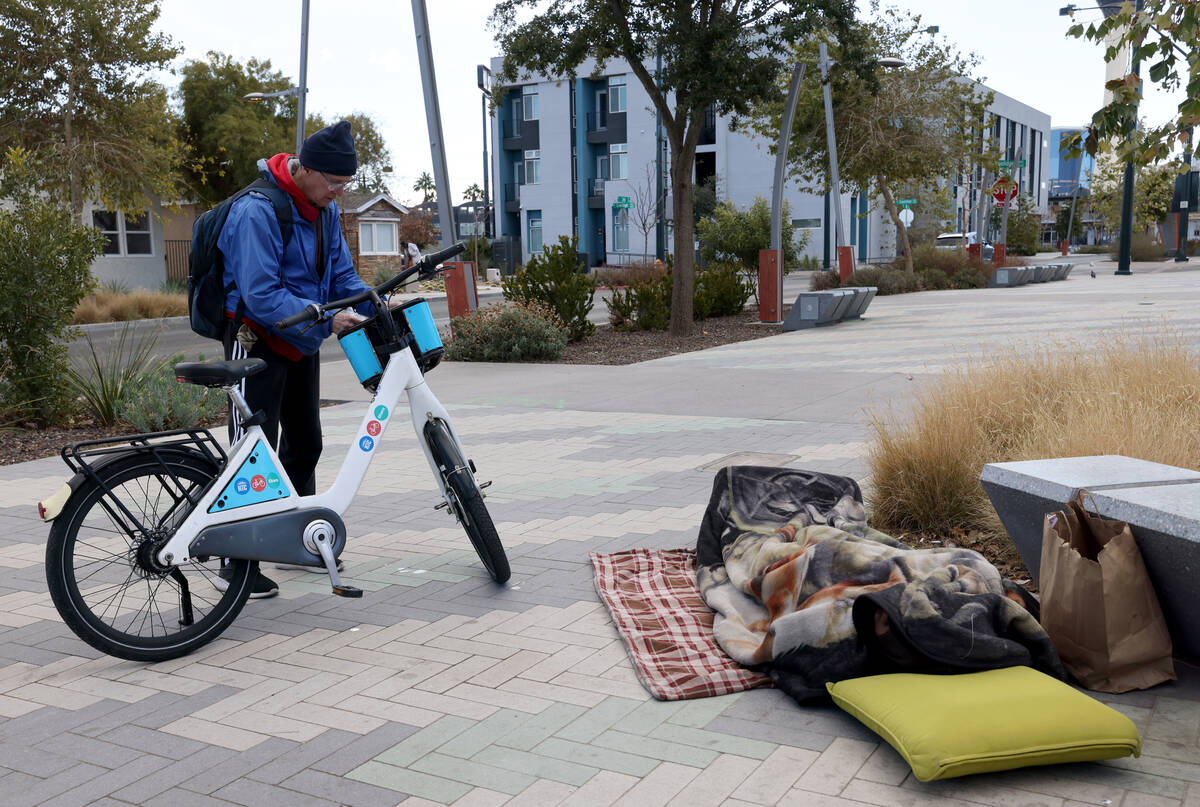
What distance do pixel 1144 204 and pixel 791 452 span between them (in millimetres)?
68003

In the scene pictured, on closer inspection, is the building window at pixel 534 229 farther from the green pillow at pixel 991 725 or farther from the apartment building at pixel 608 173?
the green pillow at pixel 991 725

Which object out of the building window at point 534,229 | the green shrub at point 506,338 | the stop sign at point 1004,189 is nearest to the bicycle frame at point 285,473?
the green shrub at point 506,338

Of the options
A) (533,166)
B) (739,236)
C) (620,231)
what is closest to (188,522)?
(739,236)

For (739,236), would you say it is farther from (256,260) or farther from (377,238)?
(256,260)

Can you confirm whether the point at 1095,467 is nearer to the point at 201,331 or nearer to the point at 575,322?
the point at 201,331

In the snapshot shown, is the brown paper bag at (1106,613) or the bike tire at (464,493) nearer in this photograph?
the brown paper bag at (1106,613)

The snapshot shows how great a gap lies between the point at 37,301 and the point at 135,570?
249 inches

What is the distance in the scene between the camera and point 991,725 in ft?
10.4

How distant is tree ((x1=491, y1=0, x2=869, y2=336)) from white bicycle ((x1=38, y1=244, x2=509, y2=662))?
13.0 meters

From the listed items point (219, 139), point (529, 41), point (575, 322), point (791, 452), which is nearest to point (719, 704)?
point (791, 452)

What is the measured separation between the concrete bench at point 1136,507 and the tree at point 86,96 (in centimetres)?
2798

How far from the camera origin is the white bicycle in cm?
404

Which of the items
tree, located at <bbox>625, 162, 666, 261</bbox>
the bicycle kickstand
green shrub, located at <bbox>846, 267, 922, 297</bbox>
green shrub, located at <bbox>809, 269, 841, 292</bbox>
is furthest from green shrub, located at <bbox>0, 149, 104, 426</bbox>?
tree, located at <bbox>625, 162, 666, 261</bbox>

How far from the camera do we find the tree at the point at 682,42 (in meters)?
16.7
